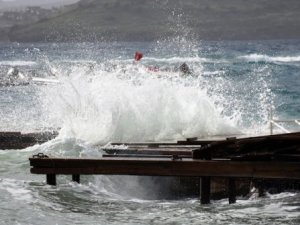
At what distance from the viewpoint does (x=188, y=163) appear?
1441 centimetres

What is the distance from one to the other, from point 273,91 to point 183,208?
39844mm

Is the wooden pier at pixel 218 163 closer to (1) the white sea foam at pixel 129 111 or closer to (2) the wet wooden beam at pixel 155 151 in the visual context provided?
(2) the wet wooden beam at pixel 155 151

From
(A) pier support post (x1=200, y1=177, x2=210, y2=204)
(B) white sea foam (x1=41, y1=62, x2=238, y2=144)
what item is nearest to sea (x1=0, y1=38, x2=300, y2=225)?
(B) white sea foam (x1=41, y1=62, x2=238, y2=144)

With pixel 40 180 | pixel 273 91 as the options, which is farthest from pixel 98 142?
pixel 273 91

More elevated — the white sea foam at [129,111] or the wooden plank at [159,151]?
the white sea foam at [129,111]

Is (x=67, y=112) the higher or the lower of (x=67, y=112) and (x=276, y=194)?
the higher

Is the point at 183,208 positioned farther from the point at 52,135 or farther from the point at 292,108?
the point at 292,108

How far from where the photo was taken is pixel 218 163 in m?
14.3

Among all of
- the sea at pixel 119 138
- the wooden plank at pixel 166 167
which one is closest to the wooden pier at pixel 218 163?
the wooden plank at pixel 166 167

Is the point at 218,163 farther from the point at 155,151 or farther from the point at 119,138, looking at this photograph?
the point at 119,138

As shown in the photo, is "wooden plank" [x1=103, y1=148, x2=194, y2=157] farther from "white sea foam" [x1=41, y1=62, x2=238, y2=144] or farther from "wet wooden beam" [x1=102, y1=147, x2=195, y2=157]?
"white sea foam" [x1=41, y1=62, x2=238, y2=144]

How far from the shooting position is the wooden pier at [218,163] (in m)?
14.0

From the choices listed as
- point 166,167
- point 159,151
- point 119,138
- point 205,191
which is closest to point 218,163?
point 166,167

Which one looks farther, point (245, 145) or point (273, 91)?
point (273, 91)
